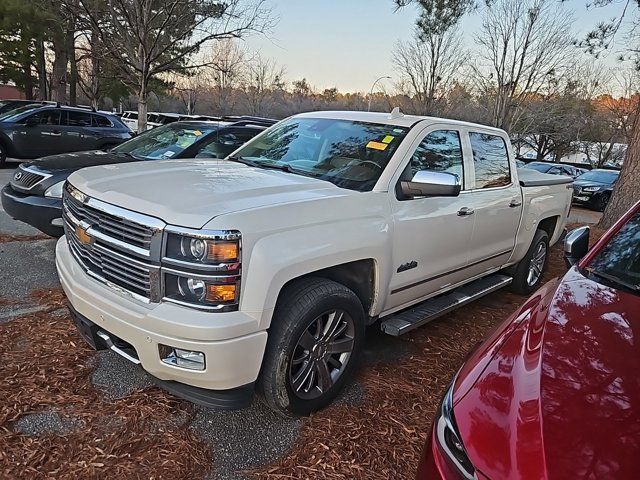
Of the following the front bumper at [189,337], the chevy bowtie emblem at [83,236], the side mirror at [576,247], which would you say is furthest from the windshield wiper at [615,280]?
the chevy bowtie emblem at [83,236]

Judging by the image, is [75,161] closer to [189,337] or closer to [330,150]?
[330,150]

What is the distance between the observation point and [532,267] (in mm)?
5668

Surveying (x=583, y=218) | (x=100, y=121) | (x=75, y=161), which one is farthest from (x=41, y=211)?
(x=583, y=218)

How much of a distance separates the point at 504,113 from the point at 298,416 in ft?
84.4

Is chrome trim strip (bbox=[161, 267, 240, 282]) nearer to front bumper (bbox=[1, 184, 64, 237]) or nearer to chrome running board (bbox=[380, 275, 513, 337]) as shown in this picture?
chrome running board (bbox=[380, 275, 513, 337])

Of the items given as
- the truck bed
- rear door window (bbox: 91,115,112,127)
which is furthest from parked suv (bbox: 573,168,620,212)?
rear door window (bbox: 91,115,112,127)

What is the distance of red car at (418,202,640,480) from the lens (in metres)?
1.37

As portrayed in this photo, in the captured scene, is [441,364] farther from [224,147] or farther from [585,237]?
[224,147]

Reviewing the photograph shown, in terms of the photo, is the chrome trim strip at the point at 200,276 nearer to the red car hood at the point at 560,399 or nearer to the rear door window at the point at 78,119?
the red car hood at the point at 560,399

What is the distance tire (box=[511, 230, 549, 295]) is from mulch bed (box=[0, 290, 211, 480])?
4.10 metres

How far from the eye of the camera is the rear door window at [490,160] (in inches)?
169

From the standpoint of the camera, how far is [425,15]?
2072 cm

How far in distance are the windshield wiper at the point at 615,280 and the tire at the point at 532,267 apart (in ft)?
9.37

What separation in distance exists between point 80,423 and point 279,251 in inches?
59.2
